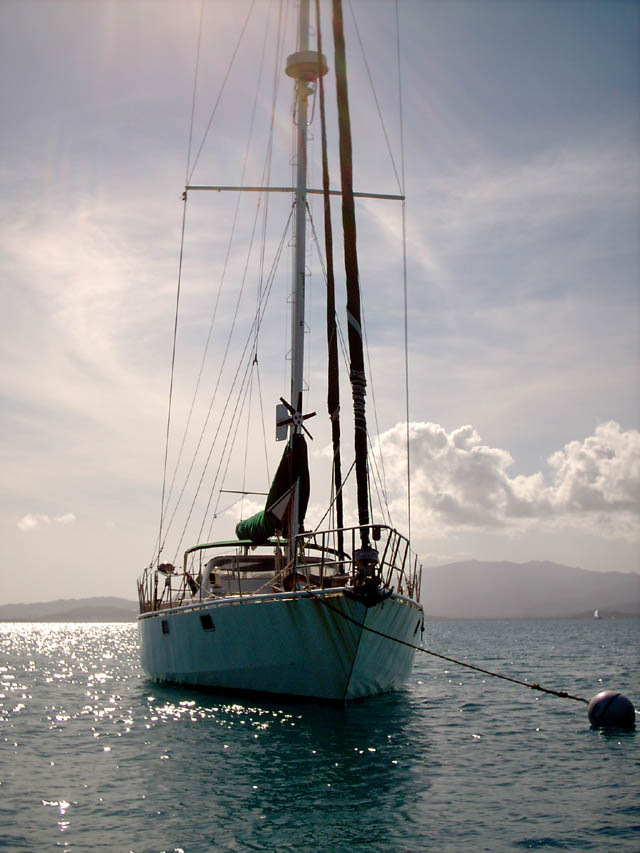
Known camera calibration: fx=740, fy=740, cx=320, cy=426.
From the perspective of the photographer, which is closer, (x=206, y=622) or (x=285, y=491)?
(x=206, y=622)

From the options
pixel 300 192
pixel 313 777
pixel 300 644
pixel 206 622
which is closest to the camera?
pixel 313 777

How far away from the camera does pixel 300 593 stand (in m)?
15.3

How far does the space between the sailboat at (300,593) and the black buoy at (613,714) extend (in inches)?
171

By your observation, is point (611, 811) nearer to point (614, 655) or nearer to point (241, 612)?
point (241, 612)

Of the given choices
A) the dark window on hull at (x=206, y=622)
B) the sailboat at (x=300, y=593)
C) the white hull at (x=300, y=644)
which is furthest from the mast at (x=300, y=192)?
the white hull at (x=300, y=644)

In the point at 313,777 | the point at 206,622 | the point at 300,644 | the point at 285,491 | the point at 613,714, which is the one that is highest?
the point at 285,491

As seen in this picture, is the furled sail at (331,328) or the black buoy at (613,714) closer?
the black buoy at (613,714)

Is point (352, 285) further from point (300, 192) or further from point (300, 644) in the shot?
point (300, 644)

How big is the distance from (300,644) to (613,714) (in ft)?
21.7

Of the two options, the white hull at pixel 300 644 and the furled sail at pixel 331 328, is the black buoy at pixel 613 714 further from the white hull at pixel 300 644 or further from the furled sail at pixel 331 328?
the furled sail at pixel 331 328

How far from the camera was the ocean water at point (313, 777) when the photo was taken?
28.3ft

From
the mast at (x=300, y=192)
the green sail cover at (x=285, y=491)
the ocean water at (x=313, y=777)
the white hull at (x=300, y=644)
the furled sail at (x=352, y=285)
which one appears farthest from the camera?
the mast at (x=300, y=192)

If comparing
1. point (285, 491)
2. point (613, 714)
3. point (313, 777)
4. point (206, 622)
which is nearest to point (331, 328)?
point (285, 491)

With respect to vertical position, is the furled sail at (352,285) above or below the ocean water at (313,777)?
above
